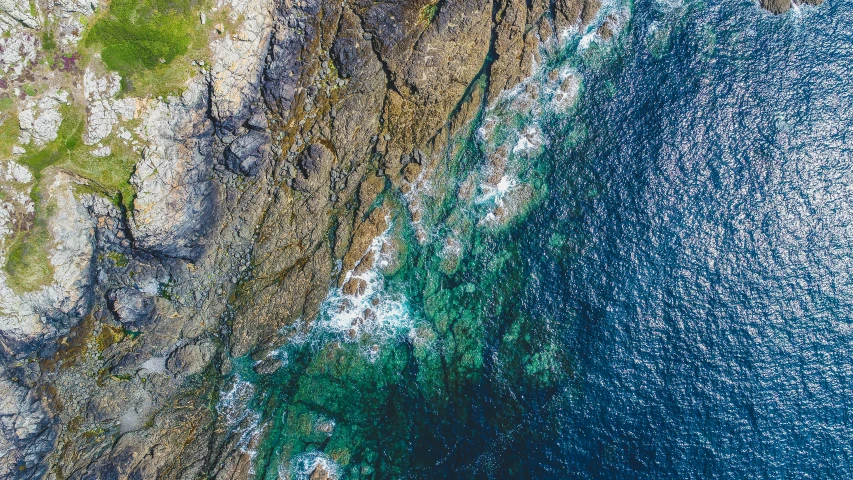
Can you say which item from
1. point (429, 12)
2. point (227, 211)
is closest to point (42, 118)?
point (227, 211)

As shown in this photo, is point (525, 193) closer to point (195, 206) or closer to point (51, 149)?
point (195, 206)

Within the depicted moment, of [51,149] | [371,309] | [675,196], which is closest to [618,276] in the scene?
[675,196]

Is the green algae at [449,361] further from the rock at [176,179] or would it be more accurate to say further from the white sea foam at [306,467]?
the rock at [176,179]

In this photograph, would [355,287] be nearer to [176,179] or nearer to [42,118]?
[176,179]

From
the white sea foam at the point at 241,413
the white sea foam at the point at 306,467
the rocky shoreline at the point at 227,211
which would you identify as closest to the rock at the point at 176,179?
the rocky shoreline at the point at 227,211

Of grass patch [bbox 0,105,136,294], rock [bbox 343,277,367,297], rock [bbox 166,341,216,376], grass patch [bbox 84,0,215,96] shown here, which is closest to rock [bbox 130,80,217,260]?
grass patch [bbox 84,0,215,96]

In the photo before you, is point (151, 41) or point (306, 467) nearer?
point (151, 41)
